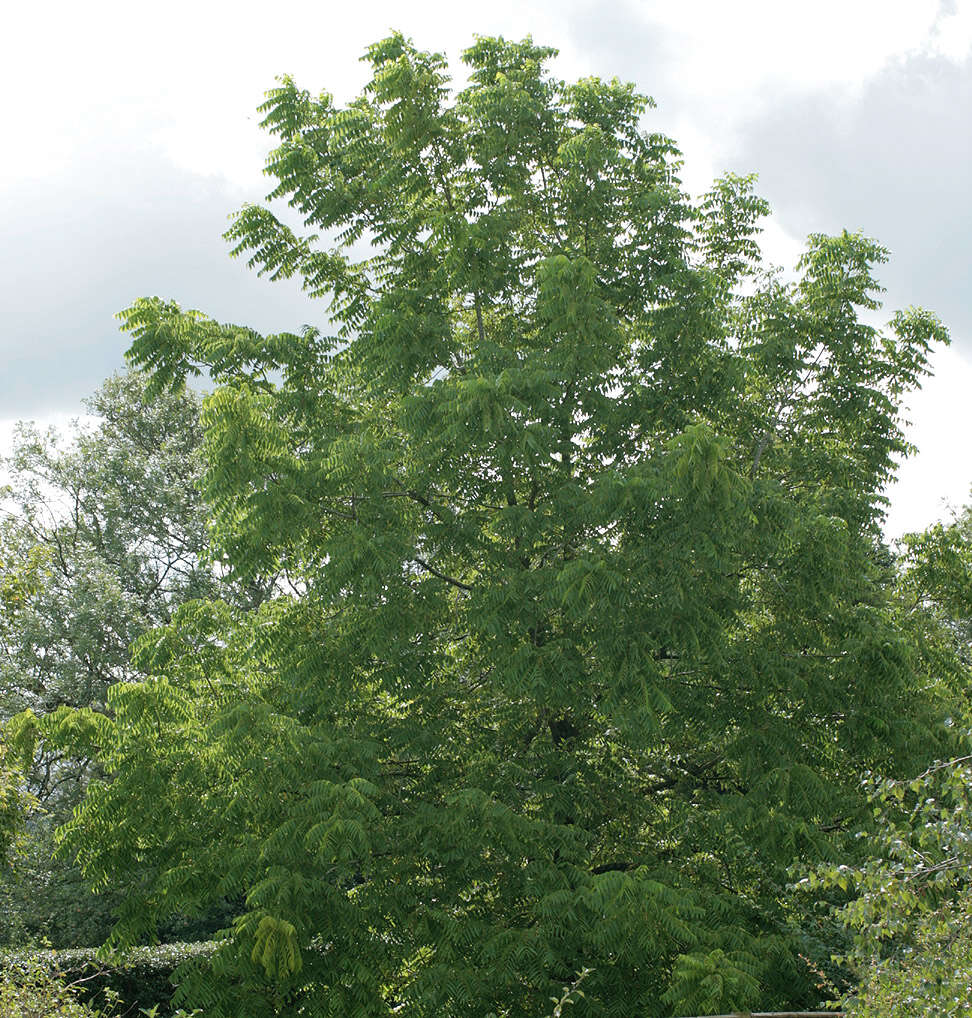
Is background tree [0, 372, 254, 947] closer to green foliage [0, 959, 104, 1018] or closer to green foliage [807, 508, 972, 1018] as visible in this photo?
green foliage [0, 959, 104, 1018]

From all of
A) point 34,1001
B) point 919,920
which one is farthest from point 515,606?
point 34,1001

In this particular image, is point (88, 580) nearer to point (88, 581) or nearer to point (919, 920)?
point (88, 581)

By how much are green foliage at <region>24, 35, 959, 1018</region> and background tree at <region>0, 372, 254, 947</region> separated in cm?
1123

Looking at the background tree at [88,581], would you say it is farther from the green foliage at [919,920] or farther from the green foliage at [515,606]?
the green foliage at [919,920]

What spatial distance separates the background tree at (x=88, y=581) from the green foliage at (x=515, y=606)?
11230 millimetres

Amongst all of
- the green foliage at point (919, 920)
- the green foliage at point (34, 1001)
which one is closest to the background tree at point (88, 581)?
the green foliage at point (34, 1001)

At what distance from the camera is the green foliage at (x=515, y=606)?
26.7ft

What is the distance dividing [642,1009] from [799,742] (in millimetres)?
2784

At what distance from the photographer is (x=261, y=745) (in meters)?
8.08

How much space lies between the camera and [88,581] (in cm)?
2403

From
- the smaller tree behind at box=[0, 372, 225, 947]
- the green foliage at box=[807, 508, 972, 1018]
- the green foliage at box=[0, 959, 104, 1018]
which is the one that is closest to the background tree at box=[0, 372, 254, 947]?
the smaller tree behind at box=[0, 372, 225, 947]

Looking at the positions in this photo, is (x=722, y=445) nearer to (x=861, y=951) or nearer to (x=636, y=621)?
(x=636, y=621)

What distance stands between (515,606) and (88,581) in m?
17.4

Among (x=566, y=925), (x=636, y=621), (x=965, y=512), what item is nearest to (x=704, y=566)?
(x=636, y=621)
